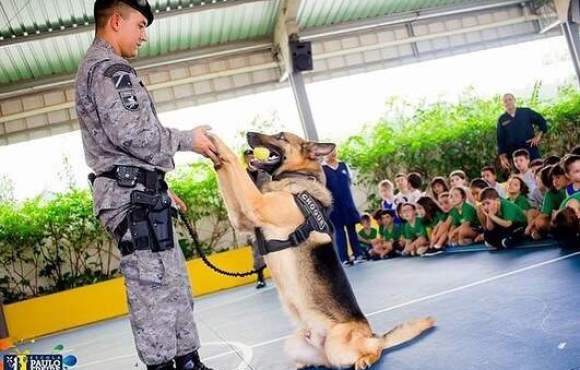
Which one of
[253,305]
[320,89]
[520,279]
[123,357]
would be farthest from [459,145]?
[123,357]

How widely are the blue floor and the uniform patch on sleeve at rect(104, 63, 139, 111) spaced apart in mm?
1643

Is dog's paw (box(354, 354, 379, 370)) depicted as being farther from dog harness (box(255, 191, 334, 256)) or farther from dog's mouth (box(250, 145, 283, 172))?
dog's mouth (box(250, 145, 283, 172))

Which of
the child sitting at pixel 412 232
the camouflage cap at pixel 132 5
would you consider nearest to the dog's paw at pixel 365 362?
the camouflage cap at pixel 132 5

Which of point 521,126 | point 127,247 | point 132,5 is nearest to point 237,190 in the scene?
point 127,247

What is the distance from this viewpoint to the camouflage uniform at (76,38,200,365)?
207 cm

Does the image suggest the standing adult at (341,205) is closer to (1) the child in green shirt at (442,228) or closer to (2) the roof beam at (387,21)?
(1) the child in green shirt at (442,228)

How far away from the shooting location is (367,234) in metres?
8.73

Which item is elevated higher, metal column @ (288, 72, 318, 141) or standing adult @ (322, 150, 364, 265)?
metal column @ (288, 72, 318, 141)

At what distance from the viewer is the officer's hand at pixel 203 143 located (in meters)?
2.31

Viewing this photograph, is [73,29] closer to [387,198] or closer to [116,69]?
[387,198]

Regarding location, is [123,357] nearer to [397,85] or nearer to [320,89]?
[320,89]

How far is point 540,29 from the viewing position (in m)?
14.0

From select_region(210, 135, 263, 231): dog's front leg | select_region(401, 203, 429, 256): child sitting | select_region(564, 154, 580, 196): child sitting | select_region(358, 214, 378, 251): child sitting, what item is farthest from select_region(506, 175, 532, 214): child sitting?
select_region(210, 135, 263, 231): dog's front leg

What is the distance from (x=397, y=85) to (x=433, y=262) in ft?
26.7
